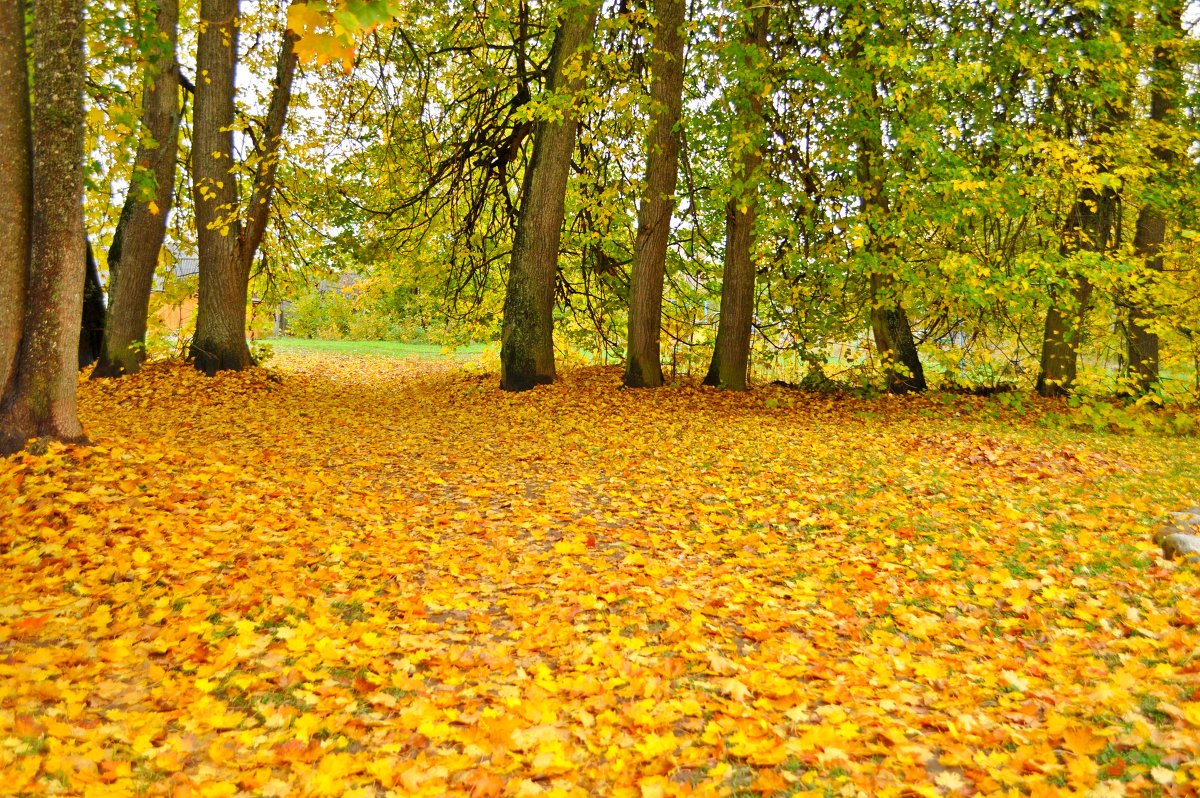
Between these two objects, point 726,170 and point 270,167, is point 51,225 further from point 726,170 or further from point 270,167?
point 726,170

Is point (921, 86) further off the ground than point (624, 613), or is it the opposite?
point (921, 86)

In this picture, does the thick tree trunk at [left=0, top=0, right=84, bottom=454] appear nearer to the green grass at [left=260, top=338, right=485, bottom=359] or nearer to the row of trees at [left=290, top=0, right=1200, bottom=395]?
the row of trees at [left=290, top=0, right=1200, bottom=395]

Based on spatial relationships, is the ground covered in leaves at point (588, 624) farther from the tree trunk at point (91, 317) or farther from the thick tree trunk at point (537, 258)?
the tree trunk at point (91, 317)

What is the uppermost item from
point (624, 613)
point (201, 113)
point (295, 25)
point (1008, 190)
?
point (201, 113)

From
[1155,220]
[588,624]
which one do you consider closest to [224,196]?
[588,624]

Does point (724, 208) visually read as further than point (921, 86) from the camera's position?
Yes

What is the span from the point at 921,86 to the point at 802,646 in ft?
30.0

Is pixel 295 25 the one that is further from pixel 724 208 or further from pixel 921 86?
pixel 724 208

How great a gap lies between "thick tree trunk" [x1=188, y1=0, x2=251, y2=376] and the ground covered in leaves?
15.5ft

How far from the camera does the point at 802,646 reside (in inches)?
158

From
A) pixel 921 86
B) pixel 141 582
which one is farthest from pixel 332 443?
pixel 921 86

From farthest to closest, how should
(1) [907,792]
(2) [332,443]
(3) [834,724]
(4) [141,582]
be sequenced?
(2) [332,443]
(4) [141,582]
(3) [834,724]
(1) [907,792]

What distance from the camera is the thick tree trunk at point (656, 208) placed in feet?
40.3

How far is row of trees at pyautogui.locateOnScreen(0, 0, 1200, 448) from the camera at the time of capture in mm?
10289
